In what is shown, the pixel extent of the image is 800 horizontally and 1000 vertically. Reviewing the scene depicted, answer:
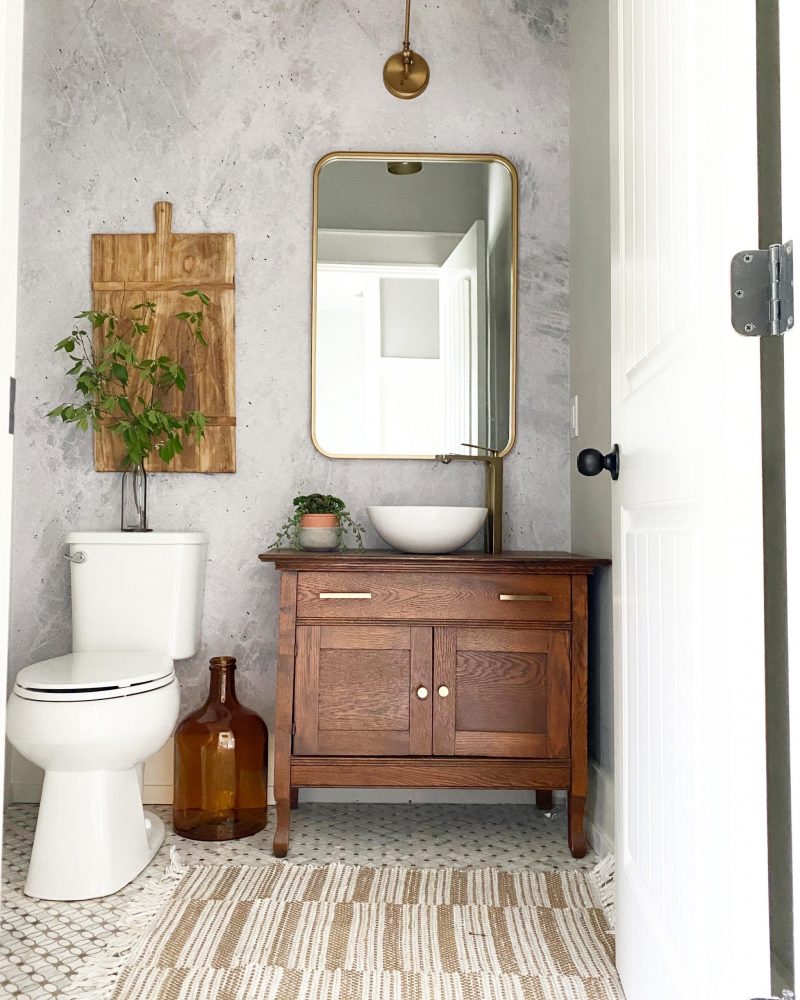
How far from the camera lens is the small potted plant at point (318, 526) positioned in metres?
2.34

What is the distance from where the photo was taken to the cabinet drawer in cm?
207

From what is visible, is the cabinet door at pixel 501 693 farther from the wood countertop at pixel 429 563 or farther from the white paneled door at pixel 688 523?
the white paneled door at pixel 688 523

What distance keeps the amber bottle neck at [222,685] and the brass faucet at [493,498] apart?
83 cm

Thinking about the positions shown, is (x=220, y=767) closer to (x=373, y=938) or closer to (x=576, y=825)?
(x=373, y=938)

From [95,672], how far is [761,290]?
1671 mm

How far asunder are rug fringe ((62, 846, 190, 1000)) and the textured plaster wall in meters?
0.71

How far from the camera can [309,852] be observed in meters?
2.10

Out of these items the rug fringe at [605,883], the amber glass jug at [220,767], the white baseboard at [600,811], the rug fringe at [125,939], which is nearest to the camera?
the rug fringe at [125,939]

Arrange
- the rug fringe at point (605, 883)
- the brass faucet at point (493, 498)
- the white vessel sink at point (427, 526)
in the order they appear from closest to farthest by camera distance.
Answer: the rug fringe at point (605, 883), the white vessel sink at point (427, 526), the brass faucet at point (493, 498)

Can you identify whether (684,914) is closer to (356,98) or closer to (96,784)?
(96,784)

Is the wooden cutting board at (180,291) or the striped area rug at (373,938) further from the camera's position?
the wooden cutting board at (180,291)

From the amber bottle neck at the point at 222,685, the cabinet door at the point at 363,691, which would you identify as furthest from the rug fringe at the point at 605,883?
the amber bottle neck at the point at 222,685

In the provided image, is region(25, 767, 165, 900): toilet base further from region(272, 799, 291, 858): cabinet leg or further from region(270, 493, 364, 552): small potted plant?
region(270, 493, 364, 552): small potted plant

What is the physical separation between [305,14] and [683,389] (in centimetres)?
225
